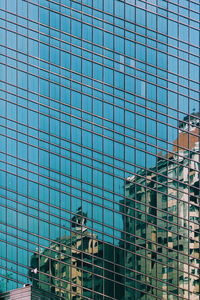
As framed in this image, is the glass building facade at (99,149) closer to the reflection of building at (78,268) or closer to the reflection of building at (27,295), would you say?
the reflection of building at (78,268)

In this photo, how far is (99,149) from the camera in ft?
371

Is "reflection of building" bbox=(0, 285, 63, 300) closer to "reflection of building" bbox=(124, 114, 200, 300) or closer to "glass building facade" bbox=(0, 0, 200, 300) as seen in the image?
"glass building facade" bbox=(0, 0, 200, 300)

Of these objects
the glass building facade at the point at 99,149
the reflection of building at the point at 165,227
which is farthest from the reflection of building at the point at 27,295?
the reflection of building at the point at 165,227

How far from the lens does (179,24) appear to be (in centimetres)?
11525

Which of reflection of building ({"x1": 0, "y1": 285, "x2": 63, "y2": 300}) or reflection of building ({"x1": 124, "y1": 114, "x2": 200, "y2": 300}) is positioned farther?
reflection of building ({"x1": 124, "y1": 114, "x2": 200, "y2": 300})

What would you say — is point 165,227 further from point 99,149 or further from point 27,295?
point 27,295

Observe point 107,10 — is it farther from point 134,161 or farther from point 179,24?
point 134,161

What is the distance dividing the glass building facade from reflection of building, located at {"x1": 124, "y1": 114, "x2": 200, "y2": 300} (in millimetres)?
103

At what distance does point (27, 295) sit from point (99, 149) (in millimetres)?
16667

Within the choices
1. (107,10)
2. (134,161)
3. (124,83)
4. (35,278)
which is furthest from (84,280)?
(107,10)

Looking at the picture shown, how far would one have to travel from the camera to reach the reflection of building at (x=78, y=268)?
112m

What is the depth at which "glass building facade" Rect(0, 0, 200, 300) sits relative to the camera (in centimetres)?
11194

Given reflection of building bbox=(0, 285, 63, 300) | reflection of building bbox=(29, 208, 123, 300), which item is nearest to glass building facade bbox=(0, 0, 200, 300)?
reflection of building bbox=(29, 208, 123, 300)

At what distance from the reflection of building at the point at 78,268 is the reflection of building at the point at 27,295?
786mm
